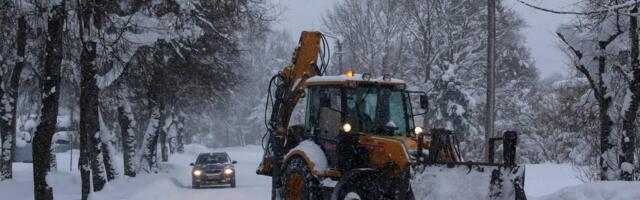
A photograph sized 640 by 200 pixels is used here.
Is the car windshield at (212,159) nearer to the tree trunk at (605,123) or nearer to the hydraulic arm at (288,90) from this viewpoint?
the hydraulic arm at (288,90)

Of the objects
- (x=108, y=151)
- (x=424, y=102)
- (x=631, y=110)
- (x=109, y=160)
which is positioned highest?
(x=424, y=102)

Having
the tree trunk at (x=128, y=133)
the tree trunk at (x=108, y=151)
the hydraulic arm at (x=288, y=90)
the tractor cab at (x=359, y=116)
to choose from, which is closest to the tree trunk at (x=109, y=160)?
the tree trunk at (x=108, y=151)

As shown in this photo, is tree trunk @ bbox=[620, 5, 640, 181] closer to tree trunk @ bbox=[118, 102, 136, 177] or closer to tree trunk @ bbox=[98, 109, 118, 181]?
tree trunk @ bbox=[98, 109, 118, 181]

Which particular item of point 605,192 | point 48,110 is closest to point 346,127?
point 605,192

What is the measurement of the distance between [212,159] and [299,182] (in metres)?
16.5

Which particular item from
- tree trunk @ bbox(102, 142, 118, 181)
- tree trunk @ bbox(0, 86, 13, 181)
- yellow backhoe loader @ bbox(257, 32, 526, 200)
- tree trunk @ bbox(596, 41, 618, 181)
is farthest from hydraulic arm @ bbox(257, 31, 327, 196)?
tree trunk @ bbox(0, 86, 13, 181)

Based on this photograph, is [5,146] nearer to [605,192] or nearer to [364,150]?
[364,150]

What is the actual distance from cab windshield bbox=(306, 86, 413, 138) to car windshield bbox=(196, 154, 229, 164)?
1646 cm

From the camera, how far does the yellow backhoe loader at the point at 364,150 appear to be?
32.0 feet

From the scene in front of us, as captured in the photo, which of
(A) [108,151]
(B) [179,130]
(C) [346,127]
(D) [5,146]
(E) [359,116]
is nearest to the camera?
(C) [346,127]

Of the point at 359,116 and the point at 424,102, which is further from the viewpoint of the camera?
the point at 424,102

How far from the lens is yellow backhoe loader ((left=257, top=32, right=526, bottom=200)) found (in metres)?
9.77

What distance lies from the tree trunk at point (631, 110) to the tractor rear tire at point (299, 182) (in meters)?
7.04

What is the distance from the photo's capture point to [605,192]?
10.5 meters
